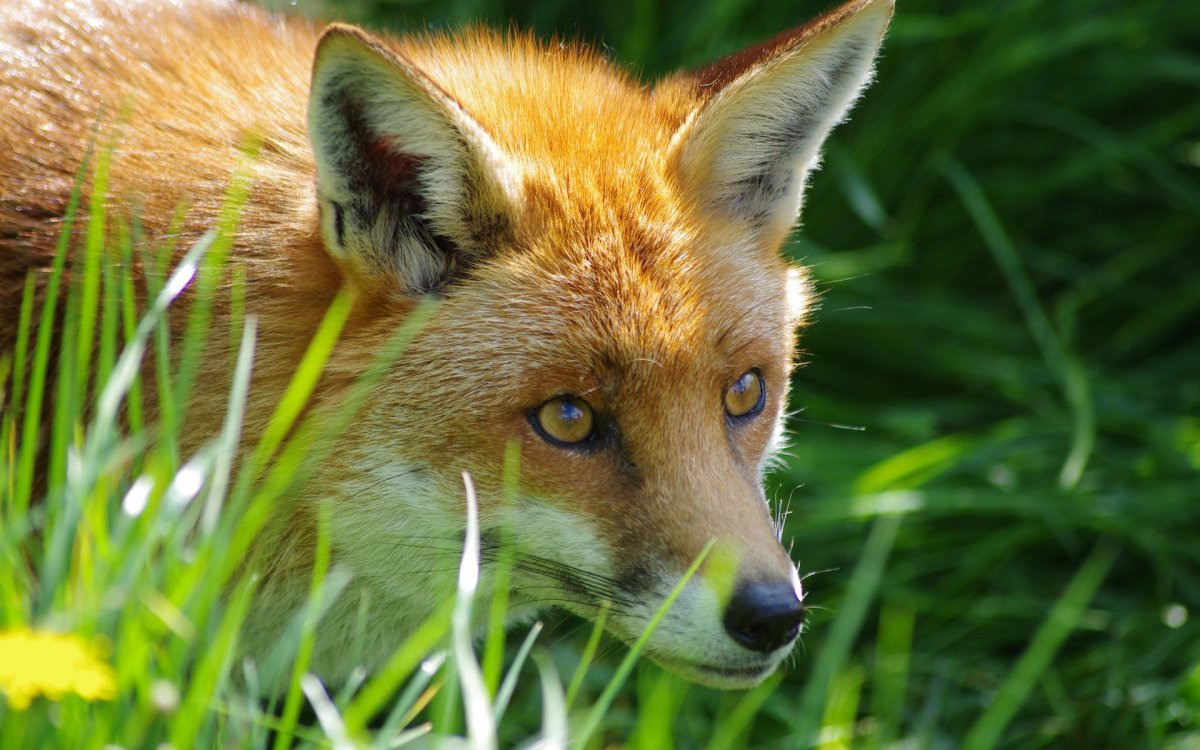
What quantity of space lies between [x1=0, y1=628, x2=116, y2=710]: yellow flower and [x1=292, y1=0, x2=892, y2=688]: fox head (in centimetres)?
102

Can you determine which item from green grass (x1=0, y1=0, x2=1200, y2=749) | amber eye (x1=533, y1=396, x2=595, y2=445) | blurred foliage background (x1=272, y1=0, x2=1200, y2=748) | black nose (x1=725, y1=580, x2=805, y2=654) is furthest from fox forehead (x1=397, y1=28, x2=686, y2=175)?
blurred foliage background (x1=272, y1=0, x2=1200, y2=748)

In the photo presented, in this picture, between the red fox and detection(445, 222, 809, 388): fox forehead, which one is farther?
detection(445, 222, 809, 388): fox forehead

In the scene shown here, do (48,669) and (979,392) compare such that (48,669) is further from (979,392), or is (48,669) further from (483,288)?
(979,392)

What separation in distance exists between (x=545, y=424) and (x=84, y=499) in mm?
1044

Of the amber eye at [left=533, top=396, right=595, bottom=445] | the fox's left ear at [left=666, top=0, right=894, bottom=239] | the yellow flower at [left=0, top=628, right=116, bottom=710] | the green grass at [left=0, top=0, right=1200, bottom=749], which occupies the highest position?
the fox's left ear at [left=666, top=0, right=894, bottom=239]

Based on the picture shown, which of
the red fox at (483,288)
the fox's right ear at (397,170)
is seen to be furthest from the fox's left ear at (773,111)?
the fox's right ear at (397,170)

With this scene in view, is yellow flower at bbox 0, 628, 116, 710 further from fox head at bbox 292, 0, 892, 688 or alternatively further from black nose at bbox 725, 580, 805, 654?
black nose at bbox 725, 580, 805, 654

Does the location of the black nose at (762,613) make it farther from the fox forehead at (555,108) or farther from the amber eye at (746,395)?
the fox forehead at (555,108)

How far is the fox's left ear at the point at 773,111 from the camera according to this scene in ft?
10.2

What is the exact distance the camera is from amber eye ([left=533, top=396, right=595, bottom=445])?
2.85 m

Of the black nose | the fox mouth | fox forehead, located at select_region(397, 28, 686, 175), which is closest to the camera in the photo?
the black nose

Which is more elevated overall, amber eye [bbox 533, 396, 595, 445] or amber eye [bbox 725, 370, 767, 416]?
amber eye [bbox 533, 396, 595, 445]

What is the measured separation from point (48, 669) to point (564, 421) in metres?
1.32

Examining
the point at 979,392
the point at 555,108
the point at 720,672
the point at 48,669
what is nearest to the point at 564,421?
the point at 720,672
